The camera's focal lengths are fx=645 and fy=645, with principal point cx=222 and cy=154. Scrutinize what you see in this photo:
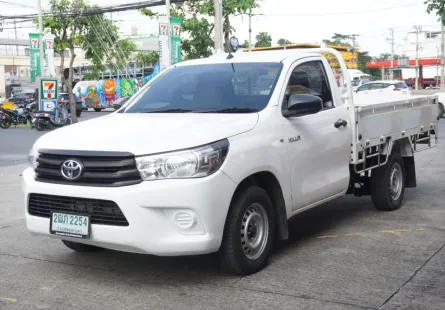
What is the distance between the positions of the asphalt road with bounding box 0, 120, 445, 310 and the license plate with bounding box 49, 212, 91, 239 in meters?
0.45

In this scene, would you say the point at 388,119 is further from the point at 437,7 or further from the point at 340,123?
the point at 437,7

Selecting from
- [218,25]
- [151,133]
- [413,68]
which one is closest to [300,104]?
[151,133]

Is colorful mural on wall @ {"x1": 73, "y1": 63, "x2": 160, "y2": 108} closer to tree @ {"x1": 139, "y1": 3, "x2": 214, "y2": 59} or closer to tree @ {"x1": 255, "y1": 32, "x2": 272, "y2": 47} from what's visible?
tree @ {"x1": 139, "y1": 3, "x2": 214, "y2": 59}

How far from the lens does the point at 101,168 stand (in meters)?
4.88

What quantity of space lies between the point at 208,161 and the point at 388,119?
3.56 metres

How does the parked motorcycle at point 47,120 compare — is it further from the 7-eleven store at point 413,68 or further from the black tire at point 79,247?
the 7-eleven store at point 413,68

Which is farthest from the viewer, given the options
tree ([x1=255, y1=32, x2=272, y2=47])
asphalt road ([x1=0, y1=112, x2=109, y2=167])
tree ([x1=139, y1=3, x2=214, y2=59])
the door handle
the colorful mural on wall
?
tree ([x1=255, y1=32, x2=272, y2=47])

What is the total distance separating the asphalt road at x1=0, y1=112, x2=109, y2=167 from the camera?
15.9 m

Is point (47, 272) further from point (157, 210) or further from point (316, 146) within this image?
point (316, 146)

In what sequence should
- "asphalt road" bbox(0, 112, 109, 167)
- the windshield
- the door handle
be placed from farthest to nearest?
1. "asphalt road" bbox(0, 112, 109, 167)
2. the door handle
3. the windshield

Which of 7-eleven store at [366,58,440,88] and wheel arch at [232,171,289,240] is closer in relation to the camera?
wheel arch at [232,171,289,240]

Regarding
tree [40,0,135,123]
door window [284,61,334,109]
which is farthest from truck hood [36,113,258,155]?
tree [40,0,135,123]

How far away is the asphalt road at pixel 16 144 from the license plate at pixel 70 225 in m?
10.3

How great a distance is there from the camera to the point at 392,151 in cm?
812
